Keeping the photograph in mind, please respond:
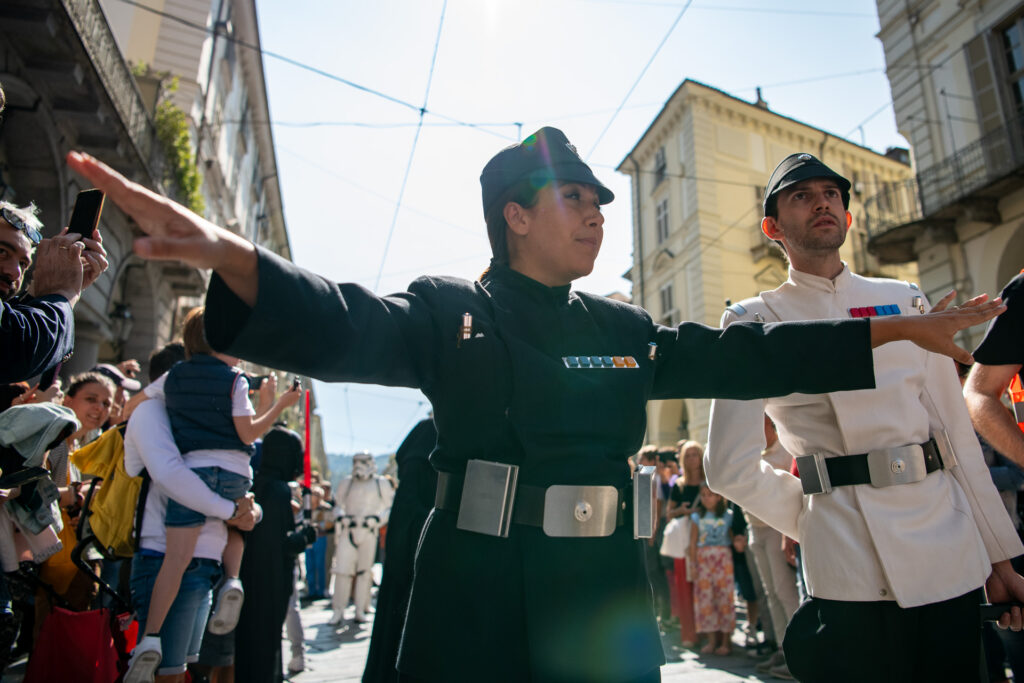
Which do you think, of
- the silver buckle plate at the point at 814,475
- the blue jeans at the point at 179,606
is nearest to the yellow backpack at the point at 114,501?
the blue jeans at the point at 179,606

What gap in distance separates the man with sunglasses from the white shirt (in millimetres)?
1052

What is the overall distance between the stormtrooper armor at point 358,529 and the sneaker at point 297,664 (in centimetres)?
310

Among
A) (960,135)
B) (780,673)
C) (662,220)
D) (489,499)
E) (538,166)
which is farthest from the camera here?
(662,220)

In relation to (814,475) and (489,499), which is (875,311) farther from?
(489,499)

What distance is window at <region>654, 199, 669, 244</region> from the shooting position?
25.4 m

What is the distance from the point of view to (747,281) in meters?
23.2

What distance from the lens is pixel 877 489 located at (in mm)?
2037

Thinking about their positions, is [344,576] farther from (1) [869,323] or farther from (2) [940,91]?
(2) [940,91]

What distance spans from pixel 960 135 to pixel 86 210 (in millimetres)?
14848

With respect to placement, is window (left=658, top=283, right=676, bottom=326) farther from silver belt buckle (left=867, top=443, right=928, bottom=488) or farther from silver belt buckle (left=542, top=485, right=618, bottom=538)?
silver belt buckle (left=542, top=485, right=618, bottom=538)

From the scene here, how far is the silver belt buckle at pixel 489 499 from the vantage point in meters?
1.48

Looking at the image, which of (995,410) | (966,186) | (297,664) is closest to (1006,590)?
(995,410)

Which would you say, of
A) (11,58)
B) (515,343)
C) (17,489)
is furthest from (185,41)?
(515,343)

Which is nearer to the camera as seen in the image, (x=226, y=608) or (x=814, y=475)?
(x=814, y=475)
